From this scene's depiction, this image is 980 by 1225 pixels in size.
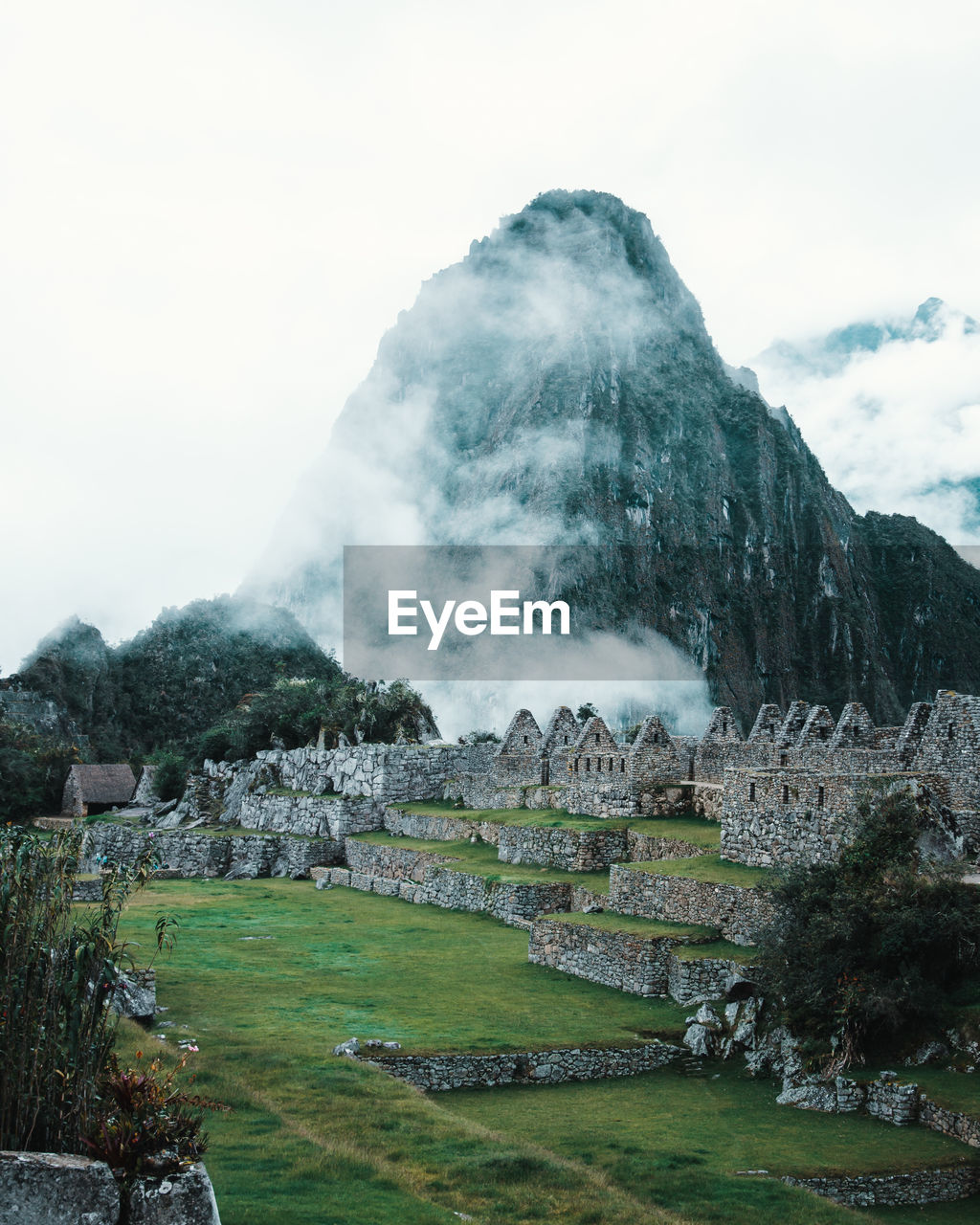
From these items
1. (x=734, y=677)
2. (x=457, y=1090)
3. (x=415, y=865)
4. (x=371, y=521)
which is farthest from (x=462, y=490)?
(x=457, y=1090)

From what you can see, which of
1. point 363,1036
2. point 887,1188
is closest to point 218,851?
point 363,1036

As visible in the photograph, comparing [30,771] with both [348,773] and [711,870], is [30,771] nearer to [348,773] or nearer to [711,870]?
[348,773]

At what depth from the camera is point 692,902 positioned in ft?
58.0

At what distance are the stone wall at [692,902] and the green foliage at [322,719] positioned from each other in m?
25.8

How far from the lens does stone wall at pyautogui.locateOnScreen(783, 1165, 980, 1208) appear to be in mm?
10094

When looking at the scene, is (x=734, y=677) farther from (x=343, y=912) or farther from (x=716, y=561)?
(x=343, y=912)

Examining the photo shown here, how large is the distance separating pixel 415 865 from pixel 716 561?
571 feet

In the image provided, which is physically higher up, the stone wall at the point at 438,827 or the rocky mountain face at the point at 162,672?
the rocky mountain face at the point at 162,672

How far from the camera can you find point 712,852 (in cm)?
1953

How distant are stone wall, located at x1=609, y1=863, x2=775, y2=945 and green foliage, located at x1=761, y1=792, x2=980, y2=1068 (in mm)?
2008

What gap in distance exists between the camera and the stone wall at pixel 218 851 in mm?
35250

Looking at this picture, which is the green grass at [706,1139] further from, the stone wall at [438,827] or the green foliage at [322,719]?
the green foliage at [322,719]

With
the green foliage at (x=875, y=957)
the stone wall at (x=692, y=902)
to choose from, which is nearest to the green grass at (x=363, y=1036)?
the stone wall at (x=692, y=902)

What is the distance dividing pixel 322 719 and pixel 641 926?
98.9 ft
